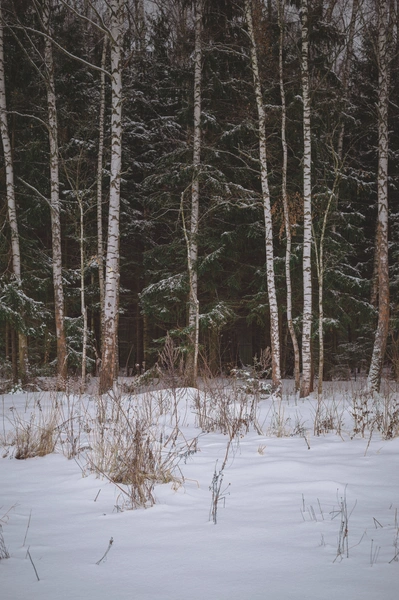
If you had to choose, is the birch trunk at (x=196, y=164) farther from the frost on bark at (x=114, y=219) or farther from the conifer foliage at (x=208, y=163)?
the frost on bark at (x=114, y=219)

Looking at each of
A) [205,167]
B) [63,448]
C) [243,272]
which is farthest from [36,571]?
[243,272]

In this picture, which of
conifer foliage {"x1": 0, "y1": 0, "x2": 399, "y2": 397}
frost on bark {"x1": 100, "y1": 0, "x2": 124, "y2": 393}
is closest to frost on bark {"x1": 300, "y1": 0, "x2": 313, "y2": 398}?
conifer foliage {"x1": 0, "y1": 0, "x2": 399, "y2": 397}

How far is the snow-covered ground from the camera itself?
1.72m

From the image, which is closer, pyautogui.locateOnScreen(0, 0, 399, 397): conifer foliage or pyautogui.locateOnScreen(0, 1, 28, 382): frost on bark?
pyautogui.locateOnScreen(0, 0, 399, 397): conifer foliage

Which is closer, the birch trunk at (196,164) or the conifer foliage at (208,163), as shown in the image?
the conifer foliage at (208,163)

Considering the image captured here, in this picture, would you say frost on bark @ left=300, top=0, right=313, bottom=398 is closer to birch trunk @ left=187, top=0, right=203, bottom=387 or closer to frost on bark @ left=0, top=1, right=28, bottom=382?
birch trunk @ left=187, top=0, right=203, bottom=387

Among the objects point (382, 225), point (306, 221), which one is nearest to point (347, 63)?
point (382, 225)

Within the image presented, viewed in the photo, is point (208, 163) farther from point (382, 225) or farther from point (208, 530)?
point (208, 530)

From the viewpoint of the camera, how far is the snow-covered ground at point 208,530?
172cm

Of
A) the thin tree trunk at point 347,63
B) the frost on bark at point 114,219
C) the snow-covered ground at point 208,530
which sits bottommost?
the snow-covered ground at point 208,530

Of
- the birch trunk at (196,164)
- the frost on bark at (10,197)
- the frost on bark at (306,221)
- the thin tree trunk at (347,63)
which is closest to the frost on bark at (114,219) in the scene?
the birch trunk at (196,164)

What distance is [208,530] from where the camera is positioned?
2.25 metres

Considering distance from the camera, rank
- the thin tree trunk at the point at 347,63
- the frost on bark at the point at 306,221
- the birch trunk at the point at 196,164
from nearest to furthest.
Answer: the frost on bark at the point at 306,221, the birch trunk at the point at 196,164, the thin tree trunk at the point at 347,63

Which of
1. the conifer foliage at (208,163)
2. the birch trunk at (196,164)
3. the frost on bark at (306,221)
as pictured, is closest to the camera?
the frost on bark at (306,221)
